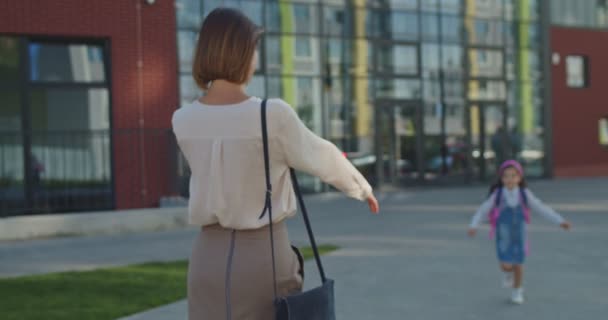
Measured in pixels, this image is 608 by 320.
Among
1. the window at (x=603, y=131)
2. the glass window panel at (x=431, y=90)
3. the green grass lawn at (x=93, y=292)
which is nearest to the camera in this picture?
the green grass lawn at (x=93, y=292)

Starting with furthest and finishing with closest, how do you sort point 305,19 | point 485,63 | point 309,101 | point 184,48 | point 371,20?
point 485,63 → point 371,20 → point 305,19 → point 309,101 → point 184,48

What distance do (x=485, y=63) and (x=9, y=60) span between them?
13904 mm

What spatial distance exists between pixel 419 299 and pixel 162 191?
7965 mm

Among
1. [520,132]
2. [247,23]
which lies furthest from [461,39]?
[247,23]

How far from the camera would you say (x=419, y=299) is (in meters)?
6.27

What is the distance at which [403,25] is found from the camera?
20.5 metres

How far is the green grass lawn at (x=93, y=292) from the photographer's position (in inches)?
234

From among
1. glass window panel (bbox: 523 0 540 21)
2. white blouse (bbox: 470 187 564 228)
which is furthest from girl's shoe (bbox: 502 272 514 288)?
glass window panel (bbox: 523 0 540 21)

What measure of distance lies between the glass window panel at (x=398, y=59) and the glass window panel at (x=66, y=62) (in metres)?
→ 8.58

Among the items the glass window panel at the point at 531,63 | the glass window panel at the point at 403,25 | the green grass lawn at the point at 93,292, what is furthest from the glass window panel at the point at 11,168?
the glass window panel at the point at 531,63

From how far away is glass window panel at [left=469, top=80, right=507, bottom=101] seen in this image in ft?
71.1

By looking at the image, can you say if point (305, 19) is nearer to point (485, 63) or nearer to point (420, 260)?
point (485, 63)

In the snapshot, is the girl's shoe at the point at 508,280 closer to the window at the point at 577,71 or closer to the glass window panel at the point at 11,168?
the glass window panel at the point at 11,168

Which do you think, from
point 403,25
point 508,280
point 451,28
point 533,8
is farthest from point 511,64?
point 508,280
